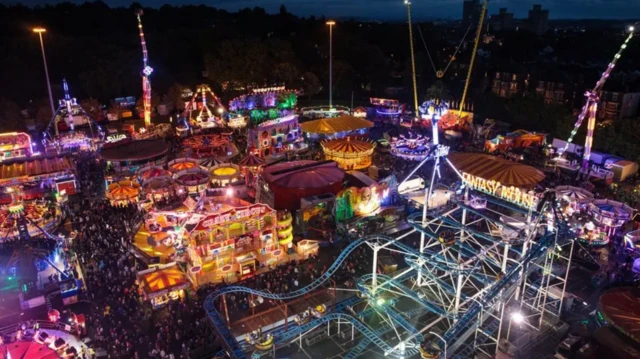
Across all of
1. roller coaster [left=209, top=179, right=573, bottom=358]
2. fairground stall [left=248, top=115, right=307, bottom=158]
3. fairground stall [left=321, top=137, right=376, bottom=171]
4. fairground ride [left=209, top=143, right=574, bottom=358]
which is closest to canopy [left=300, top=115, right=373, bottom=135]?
fairground stall [left=248, top=115, right=307, bottom=158]

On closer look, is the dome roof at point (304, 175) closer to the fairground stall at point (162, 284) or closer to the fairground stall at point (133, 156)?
the fairground stall at point (162, 284)

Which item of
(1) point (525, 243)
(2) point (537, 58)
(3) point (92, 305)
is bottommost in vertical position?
(3) point (92, 305)

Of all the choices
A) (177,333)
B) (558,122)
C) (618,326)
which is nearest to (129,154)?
(177,333)

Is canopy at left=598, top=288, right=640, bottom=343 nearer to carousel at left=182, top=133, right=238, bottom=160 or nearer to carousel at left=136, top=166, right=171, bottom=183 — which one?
carousel at left=136, top=166, right=171, bottom=183

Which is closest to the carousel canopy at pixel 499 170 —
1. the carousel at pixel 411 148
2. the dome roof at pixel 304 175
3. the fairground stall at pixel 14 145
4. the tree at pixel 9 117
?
the carousel at pixel 411 148

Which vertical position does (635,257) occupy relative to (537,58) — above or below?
below

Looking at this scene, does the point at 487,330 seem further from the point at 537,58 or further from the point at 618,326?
the point at 537,58
